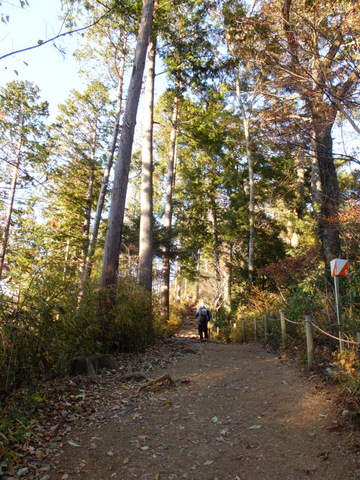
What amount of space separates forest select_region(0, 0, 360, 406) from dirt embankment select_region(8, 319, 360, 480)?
0.84 m

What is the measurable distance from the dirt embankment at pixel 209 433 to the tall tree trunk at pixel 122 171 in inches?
124

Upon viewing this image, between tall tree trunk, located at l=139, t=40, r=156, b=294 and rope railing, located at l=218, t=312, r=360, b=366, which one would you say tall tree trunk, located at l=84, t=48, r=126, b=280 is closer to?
tall tree trunk, located at l=139, t=40, r=156, b=294

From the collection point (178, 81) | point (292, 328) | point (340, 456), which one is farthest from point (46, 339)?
point (178, 81)

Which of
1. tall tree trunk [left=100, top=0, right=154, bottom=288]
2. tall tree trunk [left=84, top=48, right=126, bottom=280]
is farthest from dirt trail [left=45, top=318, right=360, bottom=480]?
tall tree trunk [left=84, top=48, right=126, bottom=280]

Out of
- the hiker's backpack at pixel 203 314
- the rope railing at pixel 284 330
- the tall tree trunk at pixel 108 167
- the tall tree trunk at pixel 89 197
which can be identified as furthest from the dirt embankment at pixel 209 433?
the tall tree trunk at pixel 89 197

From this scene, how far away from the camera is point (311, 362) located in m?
6.52

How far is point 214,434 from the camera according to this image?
13.5 ft

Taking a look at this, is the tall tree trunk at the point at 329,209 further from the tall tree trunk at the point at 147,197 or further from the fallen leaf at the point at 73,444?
the fallen leaf at the point at 73,444

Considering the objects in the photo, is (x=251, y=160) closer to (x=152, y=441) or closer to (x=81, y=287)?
(x=81, y=287)

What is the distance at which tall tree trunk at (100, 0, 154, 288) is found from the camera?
8734 millimetres

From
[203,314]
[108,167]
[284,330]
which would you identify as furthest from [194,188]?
[284,330]

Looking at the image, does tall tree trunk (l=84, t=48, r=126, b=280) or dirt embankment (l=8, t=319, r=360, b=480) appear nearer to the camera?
dirt embankment (l=8, t=319, r=360, b=480)

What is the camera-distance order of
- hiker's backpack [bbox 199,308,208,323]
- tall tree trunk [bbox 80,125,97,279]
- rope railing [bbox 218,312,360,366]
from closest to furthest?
1. rope railing [bbox 218,312,360,366]
2. hiker's backpack [bbox 199,308,208,323]
3. tall tree trunk [bbox 80,125,97,279]

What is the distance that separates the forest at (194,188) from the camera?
5160mm
